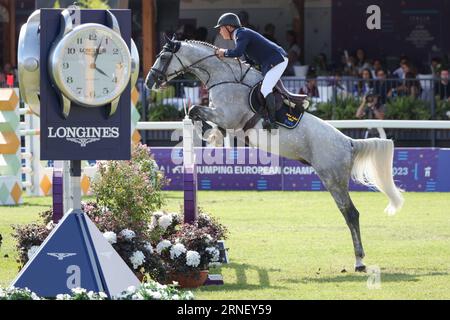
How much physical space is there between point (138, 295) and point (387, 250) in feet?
22.2

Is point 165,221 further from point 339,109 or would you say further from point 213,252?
point 339,109

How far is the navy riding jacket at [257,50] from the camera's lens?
12062 millimetres

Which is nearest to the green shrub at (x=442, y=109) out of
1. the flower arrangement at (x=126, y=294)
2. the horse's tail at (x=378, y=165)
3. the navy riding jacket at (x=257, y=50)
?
the horse's tail at (x=378, y=165)

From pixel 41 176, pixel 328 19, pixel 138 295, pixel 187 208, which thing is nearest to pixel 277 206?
pixel 41 176

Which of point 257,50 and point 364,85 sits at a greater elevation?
point 257,50

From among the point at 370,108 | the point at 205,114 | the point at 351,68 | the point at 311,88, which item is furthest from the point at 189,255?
the point at 351,68

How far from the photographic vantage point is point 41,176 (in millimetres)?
20094

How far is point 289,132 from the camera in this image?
1243 centimetres

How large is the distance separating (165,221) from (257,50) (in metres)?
2.47

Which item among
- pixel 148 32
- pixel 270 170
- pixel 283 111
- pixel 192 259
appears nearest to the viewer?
pixel 192 259

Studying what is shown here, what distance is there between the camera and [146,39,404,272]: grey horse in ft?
40.9

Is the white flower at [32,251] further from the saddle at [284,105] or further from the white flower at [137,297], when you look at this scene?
the saddle at [284,105]

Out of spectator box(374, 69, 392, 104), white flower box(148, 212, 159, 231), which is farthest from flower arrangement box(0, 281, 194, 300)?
spectator box(374, 69, 392, 104)

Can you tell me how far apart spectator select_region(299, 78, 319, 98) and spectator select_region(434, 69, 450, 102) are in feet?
7.98
